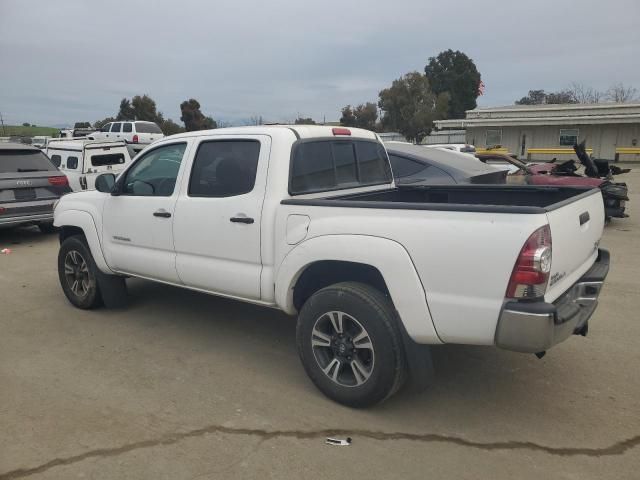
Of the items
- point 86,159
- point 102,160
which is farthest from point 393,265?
point 102,160

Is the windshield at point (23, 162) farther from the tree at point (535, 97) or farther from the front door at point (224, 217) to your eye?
the tree at point (535, 97)

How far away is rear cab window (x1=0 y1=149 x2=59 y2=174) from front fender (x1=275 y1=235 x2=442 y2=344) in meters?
7.98

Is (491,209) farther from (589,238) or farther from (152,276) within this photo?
(152,276)

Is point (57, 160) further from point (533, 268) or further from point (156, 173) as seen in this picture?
point (533, 268)

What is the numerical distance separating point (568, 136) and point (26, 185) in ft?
117

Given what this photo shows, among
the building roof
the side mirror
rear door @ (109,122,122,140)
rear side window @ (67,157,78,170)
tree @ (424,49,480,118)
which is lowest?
→ the side mirror

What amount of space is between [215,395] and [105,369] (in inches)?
41.7

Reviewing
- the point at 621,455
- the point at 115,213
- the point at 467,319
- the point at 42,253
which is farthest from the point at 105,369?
the point at 42,253

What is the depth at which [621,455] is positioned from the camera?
298 centimetres

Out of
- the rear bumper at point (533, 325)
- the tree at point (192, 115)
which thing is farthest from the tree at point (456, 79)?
the rear bumper at point (533, 325)

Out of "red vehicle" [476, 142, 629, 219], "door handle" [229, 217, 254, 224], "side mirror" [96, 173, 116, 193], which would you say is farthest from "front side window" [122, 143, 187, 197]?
"red vehicle" [476, 142, 629, 219]

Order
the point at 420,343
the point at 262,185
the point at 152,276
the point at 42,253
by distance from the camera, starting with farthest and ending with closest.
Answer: the point at 42,253 < the point at 152,276 < the point at 262,185 < the point at 420,343

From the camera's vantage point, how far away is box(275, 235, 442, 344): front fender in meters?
3.07

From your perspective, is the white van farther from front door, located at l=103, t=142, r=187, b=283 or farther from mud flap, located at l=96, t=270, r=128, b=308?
front door, located at l=103, t=142, r=187, b=283
